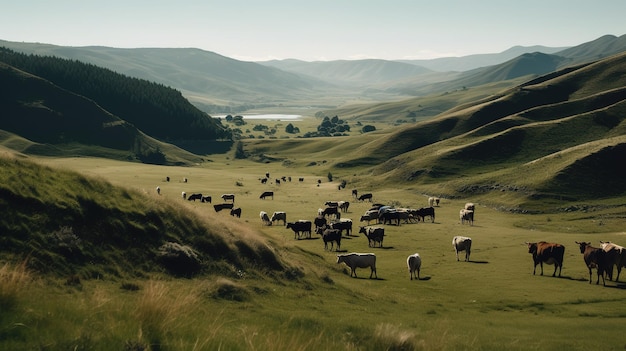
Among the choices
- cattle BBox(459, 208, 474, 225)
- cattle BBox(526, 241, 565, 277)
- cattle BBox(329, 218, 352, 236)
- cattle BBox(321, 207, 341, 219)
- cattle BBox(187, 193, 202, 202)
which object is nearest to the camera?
cattle BBox(526, 241, 565, 277)

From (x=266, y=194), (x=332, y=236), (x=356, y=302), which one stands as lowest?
(x=266, y=194)

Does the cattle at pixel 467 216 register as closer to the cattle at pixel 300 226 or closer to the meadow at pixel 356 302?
the meadow at pixel 356 302

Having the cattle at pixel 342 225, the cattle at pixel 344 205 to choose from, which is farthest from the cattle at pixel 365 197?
the cattle at pixel 342 225

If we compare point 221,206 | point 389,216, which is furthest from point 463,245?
point 221,206

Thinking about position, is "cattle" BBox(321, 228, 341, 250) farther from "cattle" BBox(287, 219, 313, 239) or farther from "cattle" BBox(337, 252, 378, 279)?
"cattle" BBox(337, 252, 378, 279)

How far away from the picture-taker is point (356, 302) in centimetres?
2895

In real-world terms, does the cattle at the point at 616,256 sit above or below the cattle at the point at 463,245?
above

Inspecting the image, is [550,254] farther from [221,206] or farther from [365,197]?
[365,197]

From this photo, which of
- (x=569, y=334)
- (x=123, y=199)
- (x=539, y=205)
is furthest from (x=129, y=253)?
(x=539, y=205)

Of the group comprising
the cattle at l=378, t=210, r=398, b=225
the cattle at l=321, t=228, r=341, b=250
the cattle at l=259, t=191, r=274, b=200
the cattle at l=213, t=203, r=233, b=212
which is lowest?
the cattle at l=259, t=191, r=274, b=200

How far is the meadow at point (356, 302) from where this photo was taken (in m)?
8.78

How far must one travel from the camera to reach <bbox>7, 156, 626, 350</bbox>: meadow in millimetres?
8781

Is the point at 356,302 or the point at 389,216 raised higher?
the point at 356,302

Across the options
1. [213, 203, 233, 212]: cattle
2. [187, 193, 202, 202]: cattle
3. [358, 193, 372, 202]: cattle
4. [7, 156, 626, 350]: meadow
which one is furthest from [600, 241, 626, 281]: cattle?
[187, 193, 202, 202]: cattle
